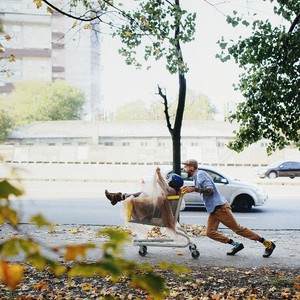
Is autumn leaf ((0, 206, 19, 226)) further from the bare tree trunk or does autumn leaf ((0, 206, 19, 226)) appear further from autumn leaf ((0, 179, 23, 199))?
the bare tree trunk

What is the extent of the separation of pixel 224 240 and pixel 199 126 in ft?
185

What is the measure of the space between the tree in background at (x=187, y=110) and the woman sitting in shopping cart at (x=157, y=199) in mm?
74731

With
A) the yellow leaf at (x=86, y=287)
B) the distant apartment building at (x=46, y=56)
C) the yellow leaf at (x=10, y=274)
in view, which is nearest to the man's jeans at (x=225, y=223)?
the yellow leaf at (x=86, y=287)

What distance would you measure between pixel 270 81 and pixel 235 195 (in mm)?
7479

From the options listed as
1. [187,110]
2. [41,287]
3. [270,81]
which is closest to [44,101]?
[187,110]

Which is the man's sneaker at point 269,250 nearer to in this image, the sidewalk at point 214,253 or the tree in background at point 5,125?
the sidewalk at point 214,253

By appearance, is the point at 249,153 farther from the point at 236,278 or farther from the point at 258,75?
the point at 236,278

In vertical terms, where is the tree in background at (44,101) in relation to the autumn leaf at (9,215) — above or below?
above

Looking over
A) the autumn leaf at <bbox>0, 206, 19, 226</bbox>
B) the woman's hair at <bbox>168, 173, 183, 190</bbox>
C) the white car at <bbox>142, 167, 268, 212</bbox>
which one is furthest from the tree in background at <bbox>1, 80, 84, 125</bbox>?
the autumn leaf at <bbox>0, 206, 19, 226</bbox>

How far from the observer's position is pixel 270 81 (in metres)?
9.96

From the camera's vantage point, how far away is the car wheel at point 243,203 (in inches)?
672

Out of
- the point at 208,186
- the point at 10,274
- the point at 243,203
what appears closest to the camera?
the point at 10,274

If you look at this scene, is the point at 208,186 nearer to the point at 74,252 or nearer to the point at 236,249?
the point at 236,249

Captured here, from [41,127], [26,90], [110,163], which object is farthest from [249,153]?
[26,90]
